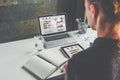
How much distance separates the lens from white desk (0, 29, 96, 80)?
1.49m

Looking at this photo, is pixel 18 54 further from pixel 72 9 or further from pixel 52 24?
pixel 72 9

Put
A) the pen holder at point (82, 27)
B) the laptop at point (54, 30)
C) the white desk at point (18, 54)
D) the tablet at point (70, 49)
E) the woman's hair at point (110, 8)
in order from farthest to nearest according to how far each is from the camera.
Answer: the pen holder at point (82, 27) → the laptop at point (54, 30) → the tablet at point (70, 49) → the white desk at point (18, 54) → the woman's hair at point (110, 8)

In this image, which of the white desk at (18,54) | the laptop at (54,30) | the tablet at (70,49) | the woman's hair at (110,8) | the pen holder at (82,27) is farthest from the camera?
the pen holder at (82,27)

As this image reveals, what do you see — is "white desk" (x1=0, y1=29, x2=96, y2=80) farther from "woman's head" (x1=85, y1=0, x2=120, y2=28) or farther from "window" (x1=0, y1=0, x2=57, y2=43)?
"woman's head" (x1=85, y1=0, x2=120, y2=28)

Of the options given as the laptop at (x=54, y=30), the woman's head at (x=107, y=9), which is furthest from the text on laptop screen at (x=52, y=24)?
the woman's head at (x=107, y=9)

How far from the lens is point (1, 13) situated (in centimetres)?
189

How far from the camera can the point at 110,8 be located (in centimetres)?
85

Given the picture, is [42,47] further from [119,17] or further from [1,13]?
[119,17]

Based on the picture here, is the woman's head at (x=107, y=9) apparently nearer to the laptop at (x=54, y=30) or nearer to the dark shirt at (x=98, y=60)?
the dark shirt at (x=98, y=60)

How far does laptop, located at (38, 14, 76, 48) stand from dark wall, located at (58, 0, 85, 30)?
7.8 inches

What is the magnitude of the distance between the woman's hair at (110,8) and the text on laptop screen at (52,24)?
3.54 ft

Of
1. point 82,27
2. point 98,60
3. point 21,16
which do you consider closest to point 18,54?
point 21,16

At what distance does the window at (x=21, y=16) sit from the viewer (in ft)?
6.26

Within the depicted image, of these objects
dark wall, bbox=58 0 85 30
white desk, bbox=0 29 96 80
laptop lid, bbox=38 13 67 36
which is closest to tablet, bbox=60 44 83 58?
white desk, bbox=0 29 96 80
